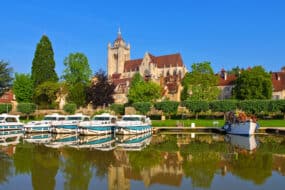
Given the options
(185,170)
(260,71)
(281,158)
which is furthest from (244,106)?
(185,170)

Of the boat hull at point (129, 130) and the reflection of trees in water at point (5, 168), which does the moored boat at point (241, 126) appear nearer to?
the boat hull at point (129, 130)

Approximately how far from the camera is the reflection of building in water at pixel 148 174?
17.7 m

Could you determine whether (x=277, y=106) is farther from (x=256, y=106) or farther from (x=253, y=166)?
(x=253, y=166)

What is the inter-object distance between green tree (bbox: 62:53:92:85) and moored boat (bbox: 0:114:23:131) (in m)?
35.0

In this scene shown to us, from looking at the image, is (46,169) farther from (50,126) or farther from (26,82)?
(26,82)

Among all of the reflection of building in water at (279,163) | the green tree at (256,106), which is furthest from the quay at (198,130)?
the reflection of building in water at (279,163)

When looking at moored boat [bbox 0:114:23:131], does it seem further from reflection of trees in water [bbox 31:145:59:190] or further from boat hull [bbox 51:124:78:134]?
reflection of trees in water [bbox 31:145:59:190]

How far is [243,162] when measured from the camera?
23969 millimetres

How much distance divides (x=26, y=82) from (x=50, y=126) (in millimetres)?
39196

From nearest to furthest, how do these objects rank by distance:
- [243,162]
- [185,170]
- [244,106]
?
[185,170], [243,162], [244,106]

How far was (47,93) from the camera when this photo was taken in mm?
73562

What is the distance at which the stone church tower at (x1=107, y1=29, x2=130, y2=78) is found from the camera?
607 ft

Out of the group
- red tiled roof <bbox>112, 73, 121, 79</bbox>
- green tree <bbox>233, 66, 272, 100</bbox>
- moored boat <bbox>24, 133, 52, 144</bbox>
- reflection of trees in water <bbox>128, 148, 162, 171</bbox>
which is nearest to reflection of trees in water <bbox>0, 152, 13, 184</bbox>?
reflection of trees in water <bbox>128, 148, 162, 171</bbox>

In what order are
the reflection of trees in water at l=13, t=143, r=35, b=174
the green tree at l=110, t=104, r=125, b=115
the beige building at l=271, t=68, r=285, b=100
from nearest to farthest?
the reflection of trees in water at l=13, t=143, r=35, b=174, the green tree at l=110, t=104, r=125, b=115, the beige building at l=271, t=68, r=285, b=100
